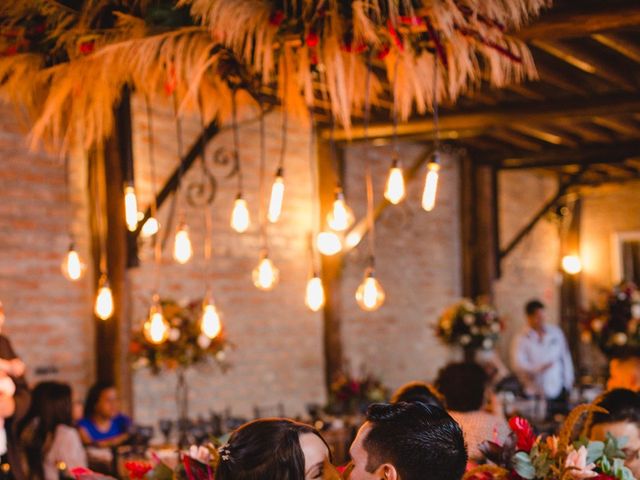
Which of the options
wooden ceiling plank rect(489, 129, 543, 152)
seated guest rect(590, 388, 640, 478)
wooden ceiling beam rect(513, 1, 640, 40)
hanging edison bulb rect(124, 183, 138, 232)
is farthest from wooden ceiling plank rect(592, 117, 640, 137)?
seated guest rect(590, 388, 640, 478)

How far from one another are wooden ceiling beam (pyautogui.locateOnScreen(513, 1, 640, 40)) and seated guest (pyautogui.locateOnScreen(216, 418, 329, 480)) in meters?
3.40

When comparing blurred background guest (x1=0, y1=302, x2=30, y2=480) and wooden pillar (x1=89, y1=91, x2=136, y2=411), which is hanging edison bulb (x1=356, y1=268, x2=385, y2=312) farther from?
wooden pillar (x1=89, y1=91, x2=136, y2=411)

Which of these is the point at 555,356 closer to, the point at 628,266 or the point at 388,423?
the point at 628,266

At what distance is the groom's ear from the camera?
2281 mm

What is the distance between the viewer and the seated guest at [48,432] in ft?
19.1

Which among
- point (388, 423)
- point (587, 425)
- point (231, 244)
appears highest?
point (231, 244)

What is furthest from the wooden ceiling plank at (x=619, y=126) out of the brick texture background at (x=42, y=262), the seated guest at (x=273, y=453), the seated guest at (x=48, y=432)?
the seated guest at (x=273, y=453)

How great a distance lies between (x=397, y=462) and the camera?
7.54ft

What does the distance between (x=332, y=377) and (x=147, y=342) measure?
120 inches

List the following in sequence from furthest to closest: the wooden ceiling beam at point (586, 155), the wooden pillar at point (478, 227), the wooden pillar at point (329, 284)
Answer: the wooden pillar at point (478, 227)
the wooden ceiling beam at point (586, 155)
the wooden pillar at point (329, 284)

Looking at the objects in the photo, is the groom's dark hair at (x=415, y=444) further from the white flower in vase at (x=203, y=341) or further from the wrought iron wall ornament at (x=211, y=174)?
the wrought iron wall ornament at (x=211, y=174)

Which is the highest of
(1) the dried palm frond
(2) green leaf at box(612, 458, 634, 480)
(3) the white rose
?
(1) the dried palm frond

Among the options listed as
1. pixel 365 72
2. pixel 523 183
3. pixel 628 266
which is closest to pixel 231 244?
pixel 365 72

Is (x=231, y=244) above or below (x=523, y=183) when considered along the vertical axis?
below
